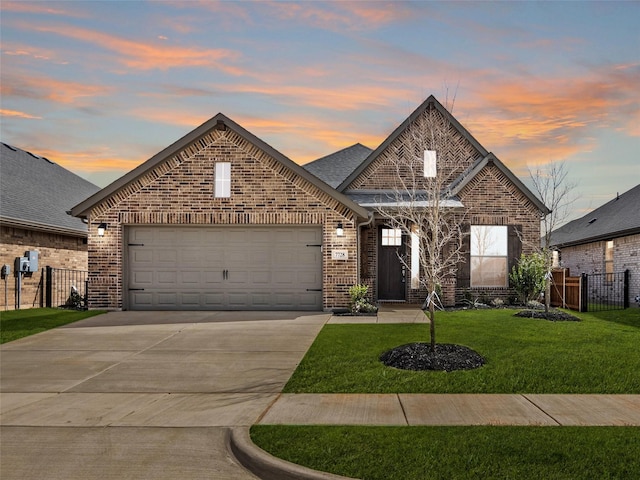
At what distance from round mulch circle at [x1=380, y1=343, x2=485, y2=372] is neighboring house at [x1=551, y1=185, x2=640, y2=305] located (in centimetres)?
1352

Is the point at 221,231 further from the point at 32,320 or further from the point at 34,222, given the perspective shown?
the point at 34,222

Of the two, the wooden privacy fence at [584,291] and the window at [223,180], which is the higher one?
the window at [223,180]

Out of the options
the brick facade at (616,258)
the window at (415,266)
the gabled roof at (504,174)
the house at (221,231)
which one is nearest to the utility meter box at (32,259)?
the house at (221,231)

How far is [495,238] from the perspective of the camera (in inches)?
745

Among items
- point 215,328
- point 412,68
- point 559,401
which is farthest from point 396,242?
point 559,401

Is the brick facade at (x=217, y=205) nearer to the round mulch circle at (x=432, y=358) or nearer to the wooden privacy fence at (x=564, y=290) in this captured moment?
the round mulch circle at (x=432, y=358)

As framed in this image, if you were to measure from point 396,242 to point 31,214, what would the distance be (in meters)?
13.0

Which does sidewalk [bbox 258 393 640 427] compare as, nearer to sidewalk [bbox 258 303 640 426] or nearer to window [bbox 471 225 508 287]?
sidewalk [bbox 258 303 640 426]

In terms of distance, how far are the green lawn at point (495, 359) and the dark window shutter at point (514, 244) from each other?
4585mm

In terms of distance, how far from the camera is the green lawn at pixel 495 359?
7840 millimetres

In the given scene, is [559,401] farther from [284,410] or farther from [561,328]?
[561,328]

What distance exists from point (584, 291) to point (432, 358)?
10.4 metres

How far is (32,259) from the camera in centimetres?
1864

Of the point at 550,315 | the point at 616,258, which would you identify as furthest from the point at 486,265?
the point at 616,258
